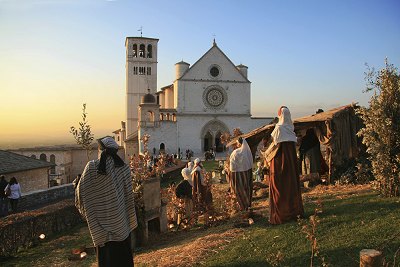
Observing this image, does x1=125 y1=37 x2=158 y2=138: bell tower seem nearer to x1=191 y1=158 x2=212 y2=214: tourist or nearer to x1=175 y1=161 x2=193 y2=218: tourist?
x1=191 y1=158 x2=212 y2=214: tourist

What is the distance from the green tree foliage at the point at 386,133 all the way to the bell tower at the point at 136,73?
40584mm

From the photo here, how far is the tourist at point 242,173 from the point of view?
884 cm

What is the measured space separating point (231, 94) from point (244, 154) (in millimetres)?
34516

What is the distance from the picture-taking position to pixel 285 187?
21.5 feet

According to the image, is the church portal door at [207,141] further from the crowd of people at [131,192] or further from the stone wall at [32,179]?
the crowd of people at [131,192]

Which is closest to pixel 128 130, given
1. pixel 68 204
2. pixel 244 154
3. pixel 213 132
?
pixel 213 132

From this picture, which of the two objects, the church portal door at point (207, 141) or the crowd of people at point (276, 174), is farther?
the church portal door at point (207, 141)

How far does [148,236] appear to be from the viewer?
811 cm

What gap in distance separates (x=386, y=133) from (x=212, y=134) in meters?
35.1

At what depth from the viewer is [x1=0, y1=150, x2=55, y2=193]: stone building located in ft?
55.1

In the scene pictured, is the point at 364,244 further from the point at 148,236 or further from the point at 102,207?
the point at 148,236

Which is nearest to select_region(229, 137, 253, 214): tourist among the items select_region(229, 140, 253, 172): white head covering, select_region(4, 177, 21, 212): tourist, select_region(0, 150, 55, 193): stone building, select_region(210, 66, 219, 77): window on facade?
select_region(229, 140, 253, 172): white head covering

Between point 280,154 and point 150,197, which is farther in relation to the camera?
point 150,197

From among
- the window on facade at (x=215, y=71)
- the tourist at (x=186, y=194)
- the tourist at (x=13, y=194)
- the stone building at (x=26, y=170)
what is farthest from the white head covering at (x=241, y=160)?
the window on facade at (x=215, y=71)
